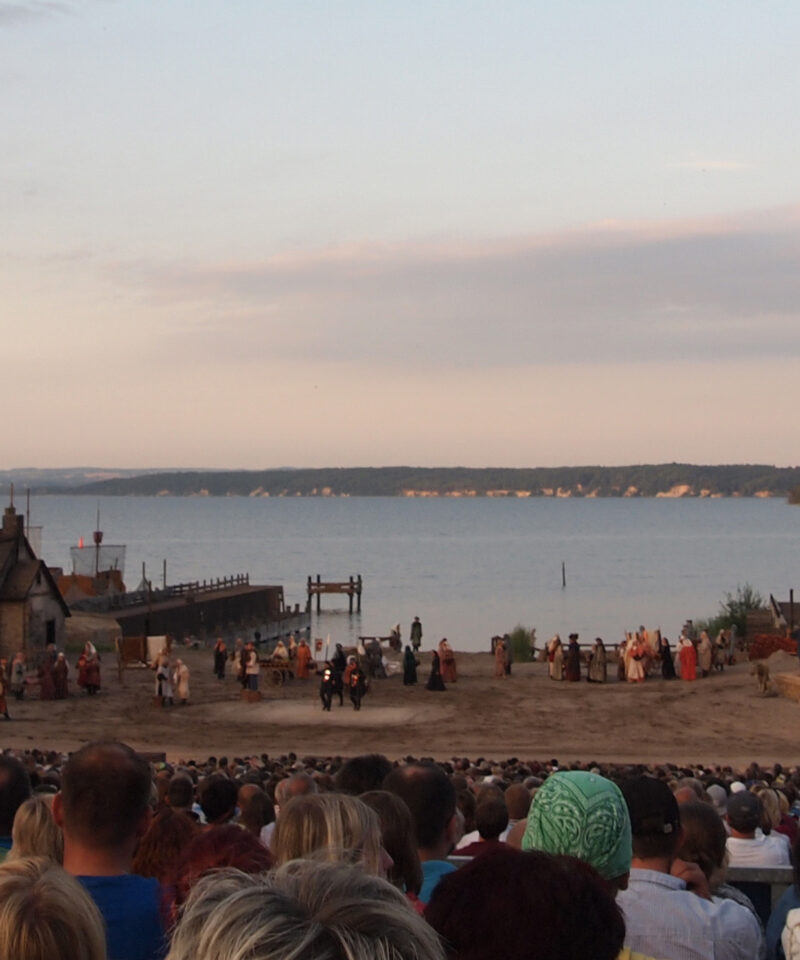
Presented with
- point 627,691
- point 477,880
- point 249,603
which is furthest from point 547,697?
point 249,603

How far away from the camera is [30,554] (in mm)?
36812

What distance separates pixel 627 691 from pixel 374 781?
84.7ft

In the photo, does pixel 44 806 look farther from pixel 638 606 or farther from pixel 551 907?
pixel 638 606

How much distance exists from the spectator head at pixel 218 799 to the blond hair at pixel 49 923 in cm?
493

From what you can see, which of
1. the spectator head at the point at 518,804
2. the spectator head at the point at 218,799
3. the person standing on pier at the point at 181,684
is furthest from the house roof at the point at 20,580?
the spectator head at the point at 218,799

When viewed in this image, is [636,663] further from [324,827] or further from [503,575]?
[503,575]

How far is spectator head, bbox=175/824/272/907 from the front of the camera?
14.9ft

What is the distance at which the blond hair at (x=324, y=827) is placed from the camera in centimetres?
406

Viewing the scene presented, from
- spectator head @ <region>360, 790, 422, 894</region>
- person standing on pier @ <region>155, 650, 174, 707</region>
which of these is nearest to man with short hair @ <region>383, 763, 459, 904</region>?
spectator head @ <region>360, 790, 422, 894</region>

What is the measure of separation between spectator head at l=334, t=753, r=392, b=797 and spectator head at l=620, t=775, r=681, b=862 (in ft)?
6.92

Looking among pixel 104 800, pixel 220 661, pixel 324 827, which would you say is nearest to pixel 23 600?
pixel 220 661

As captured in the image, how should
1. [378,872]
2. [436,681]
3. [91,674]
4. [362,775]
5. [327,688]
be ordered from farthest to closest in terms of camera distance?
[436,681]
[91,674]
[327,688]
[362,775]
[378,872]

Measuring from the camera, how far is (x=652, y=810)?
503 cm

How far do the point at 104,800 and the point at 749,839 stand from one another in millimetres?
4651
